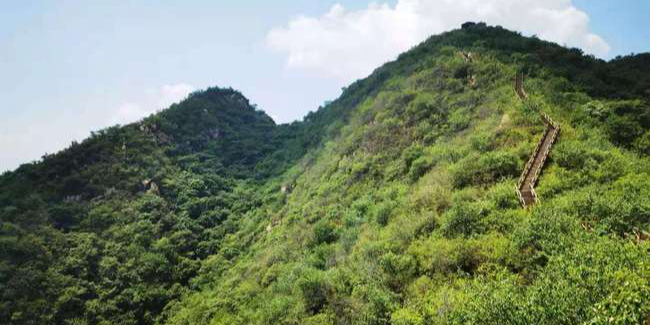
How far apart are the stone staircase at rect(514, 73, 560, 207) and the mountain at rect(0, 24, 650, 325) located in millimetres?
613

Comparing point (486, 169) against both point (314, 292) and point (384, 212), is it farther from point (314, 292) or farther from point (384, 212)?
point (314, 292)

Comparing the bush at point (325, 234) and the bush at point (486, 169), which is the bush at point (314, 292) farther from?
the bush at point (486, 169)

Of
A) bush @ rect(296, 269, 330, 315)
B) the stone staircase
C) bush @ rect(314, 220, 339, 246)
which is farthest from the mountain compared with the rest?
the stone staircase

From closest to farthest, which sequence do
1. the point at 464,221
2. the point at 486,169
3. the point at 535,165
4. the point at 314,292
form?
the point at 464,221
the point at 535,165
the point at 314,292
the point at 486,169

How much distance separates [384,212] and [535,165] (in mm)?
12783

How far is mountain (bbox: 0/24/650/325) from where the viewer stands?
2197cm

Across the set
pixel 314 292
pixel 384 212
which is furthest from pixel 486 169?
pixel 314 292

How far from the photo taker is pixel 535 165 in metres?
31.5

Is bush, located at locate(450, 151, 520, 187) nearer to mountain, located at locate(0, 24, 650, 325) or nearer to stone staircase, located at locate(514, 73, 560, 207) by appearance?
mountain, located at locate(0, 24, 650, 325)

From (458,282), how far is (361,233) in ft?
46.8

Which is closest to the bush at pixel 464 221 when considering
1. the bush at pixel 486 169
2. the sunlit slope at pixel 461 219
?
the sunlit slope at pixel 461 219

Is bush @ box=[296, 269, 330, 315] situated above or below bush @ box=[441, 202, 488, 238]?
below

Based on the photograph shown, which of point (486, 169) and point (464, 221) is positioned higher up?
point (486, 169)

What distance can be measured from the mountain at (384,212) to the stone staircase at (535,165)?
0.61 meters
